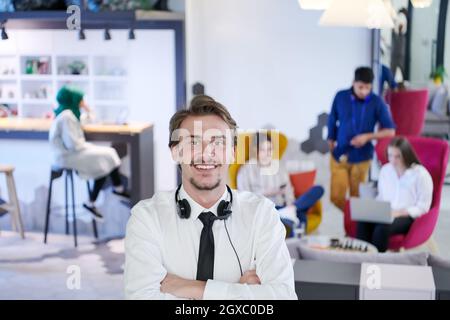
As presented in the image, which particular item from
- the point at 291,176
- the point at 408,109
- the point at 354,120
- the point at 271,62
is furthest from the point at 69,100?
the point at 408,109

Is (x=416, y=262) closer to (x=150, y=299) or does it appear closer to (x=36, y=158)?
(x=150, y=299)

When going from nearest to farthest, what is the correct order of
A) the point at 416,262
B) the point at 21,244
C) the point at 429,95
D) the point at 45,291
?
the point at 416,262 < the point at 45,291 < the point at 21,244 < the point at 429,95

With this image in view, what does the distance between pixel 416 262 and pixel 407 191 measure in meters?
1.56

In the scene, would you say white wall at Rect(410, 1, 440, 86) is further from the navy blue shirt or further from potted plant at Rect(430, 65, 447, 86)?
the navy blue shirt

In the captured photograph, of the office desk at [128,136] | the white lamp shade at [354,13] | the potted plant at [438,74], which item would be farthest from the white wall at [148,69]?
the white lamp shade at [354,13]

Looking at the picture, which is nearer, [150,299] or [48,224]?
[150,299]

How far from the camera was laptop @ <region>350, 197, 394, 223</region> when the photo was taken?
4.05 meters

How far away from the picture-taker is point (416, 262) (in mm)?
2773

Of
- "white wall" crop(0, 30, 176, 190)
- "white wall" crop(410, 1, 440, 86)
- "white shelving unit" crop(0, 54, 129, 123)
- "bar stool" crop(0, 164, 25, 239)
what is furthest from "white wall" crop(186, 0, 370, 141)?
"bar stool" crop(0, 164, 25, 239)

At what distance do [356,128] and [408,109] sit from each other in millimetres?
970

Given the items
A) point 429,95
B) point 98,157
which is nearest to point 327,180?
point 429,95

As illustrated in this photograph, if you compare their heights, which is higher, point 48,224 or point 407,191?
point 407,191

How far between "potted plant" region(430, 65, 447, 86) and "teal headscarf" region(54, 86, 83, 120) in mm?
2495

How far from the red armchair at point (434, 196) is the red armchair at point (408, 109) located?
741mm
